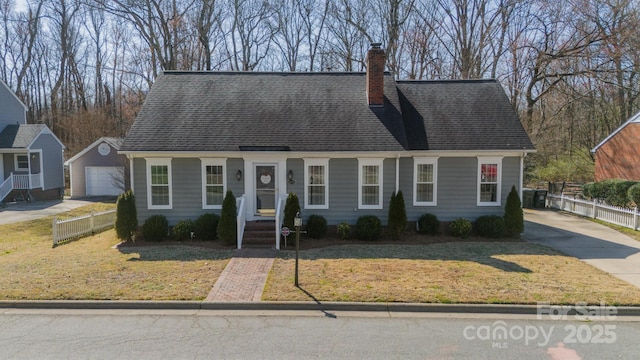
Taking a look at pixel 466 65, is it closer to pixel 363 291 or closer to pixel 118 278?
pixel 363 291

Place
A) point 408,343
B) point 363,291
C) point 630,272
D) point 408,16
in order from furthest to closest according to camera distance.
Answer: point 408,16 → point 630,272 → point 363,291 → point 408,343

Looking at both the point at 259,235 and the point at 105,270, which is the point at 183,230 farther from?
the point at 105,270

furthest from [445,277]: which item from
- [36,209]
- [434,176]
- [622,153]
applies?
[36,209]

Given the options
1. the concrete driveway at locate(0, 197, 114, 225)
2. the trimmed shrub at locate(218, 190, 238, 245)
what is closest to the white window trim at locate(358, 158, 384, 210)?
the trimmed shrub at locate(218, 190, 238, 245)

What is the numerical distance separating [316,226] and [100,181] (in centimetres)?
2234

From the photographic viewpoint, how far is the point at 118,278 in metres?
9.14

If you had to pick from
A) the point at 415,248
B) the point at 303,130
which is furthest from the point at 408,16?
the point at 415,248

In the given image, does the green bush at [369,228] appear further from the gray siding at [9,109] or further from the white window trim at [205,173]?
the gray siding at [9,109]

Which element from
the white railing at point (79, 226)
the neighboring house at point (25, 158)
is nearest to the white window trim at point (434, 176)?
the white railing at point (79, 226)

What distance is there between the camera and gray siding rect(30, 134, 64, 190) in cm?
2706

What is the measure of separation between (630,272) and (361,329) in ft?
25.5

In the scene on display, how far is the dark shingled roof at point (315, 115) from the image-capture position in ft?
46.2

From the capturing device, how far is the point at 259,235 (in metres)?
13.0

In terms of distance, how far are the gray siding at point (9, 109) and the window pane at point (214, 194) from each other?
73.6 ft
